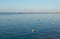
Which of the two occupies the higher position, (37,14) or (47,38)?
(37,14)

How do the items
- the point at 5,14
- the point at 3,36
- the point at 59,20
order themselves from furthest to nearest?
the point at 59,20 → the point at 3,36 → the point at 5,14

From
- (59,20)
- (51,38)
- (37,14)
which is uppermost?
(37,14)

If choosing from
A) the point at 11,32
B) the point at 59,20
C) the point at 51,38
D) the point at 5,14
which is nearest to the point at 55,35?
the point at 51,38

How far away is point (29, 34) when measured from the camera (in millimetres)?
2711

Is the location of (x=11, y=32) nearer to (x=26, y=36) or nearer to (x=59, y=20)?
(x=26, y=36)

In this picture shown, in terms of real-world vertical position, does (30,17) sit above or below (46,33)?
above

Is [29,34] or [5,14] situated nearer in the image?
[5,14]

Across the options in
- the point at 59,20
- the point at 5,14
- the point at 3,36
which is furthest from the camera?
the point at 59,20

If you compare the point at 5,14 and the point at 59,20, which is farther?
the point at 59,20

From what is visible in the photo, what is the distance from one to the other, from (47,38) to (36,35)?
0.21 metres

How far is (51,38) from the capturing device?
8.77 feet

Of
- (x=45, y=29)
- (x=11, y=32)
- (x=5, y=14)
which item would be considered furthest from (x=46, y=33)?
(x=5, y=14)

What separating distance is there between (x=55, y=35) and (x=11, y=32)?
2.58 ft

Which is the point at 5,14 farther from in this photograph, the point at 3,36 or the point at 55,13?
the point at 55,13
